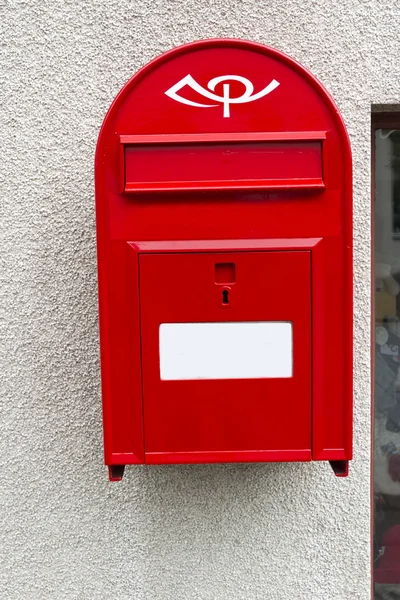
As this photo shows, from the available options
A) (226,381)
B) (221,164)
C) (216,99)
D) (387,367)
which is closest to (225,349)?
(226,381)

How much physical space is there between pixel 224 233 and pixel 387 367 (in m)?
1.04

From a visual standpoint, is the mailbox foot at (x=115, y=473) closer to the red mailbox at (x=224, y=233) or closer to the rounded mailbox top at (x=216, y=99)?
the red mailbox at (x=224, y=233)

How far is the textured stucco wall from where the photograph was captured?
5.43 feet

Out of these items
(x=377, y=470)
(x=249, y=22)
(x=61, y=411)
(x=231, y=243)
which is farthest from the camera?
(x=377, y=470)

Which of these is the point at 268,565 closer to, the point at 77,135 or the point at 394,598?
the point at 394,598

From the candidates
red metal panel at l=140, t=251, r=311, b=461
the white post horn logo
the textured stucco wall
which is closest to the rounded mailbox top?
the white post horn logo

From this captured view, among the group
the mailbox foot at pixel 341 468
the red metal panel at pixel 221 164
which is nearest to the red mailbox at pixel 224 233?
the red metal panel at pixel 221 164

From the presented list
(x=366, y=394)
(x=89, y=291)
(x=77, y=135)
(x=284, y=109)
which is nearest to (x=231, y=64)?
(x=284, y=109)

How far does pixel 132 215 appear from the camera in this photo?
50.3 inches

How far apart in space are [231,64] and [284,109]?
0.17 metres

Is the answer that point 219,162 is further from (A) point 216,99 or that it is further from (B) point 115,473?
(B) point 115,473

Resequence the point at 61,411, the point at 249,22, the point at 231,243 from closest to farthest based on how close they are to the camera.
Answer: the point at 231,243 → the point at 249,22 → the point at 61,411

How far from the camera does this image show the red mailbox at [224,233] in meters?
1.26

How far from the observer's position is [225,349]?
4.20 ft
